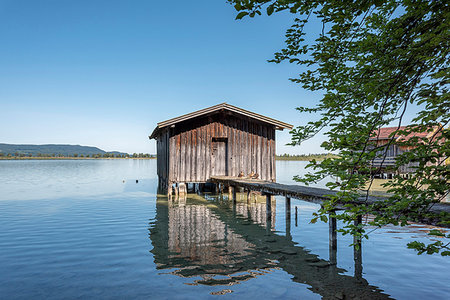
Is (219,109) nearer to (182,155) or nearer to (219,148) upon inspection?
(219,148)

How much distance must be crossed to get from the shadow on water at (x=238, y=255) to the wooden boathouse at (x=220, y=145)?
502 centimetres

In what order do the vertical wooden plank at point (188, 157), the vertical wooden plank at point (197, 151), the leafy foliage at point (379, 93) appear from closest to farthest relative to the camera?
the leafy foliage at point (379, 93) → the vertical wooden plank at point (188, 157) → the vertical wooden plank at point (197, 151)

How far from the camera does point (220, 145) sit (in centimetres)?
1881

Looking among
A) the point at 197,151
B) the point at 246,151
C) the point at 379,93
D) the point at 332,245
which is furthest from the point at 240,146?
the point at 379,93

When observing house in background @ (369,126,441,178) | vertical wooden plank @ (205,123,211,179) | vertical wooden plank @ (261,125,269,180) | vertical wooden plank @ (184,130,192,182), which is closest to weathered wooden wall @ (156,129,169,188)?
vertical wooden plank @ (184,130,192,182)

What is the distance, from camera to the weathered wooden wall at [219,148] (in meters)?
18.0

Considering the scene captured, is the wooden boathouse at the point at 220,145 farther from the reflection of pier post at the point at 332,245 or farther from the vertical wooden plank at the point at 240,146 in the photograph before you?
the reflection of pier post at the point at 332,245

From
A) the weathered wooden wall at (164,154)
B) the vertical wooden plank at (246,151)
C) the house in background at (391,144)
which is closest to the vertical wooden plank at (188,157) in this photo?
the weathered wooden wall at (164,154)

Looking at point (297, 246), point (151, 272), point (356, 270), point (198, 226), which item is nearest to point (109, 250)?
point (151, 272)

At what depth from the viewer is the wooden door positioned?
18641mm

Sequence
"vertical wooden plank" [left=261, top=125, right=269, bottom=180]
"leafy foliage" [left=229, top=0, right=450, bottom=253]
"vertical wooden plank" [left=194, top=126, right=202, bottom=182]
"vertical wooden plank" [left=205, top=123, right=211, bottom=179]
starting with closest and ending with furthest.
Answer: "leafy foliage" [left=229, top=0, right=450, bottom=253]
"vertical wooden plank" [left=194, top=126, right=202, bottom=182]
"vertical wooden plank" [left=205, top=123, right=211, bottom=179]
"vertical wooden plank" [left=261, top=125, right=269, bottom=180]

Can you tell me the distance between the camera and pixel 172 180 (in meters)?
18.0

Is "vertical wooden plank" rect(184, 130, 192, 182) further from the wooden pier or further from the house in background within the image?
the house in background

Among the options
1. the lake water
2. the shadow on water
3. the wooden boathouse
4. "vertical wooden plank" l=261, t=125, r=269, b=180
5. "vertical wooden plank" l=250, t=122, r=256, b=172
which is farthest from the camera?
"vertical wooden plank" l=261, t=125, r=269, b=180
